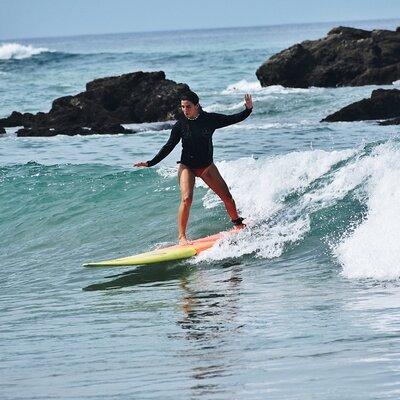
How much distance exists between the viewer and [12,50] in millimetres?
95688

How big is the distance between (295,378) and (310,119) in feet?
80.8

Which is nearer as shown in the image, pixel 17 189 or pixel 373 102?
pixel 17 189

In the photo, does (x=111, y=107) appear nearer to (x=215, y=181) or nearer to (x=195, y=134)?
(x=215, y=181)

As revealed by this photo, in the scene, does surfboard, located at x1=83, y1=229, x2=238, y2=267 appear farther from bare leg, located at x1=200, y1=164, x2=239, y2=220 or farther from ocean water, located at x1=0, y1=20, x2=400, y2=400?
bare leg, located at x1=200, y1=164, x2=239, y2=220

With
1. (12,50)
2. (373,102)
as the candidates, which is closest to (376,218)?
(373,102)

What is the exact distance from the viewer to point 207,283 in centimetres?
1109

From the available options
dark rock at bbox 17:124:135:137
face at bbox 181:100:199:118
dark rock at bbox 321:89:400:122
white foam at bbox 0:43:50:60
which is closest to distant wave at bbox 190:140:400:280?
face at bbox 181:100:199:118

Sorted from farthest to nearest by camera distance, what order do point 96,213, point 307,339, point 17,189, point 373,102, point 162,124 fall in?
point 162,124
point 373,102
point 17,189
point 96,213
point 307,339

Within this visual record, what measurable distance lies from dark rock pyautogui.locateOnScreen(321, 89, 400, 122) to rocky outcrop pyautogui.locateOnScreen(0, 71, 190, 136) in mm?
5719

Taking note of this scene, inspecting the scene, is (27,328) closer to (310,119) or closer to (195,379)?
(195,379)

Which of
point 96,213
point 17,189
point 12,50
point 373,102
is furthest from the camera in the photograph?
point 12,50

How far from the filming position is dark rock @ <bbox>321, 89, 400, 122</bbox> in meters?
29.3

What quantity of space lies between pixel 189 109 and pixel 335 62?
31.2 metres

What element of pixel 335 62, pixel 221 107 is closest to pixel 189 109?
pixel 221 107
